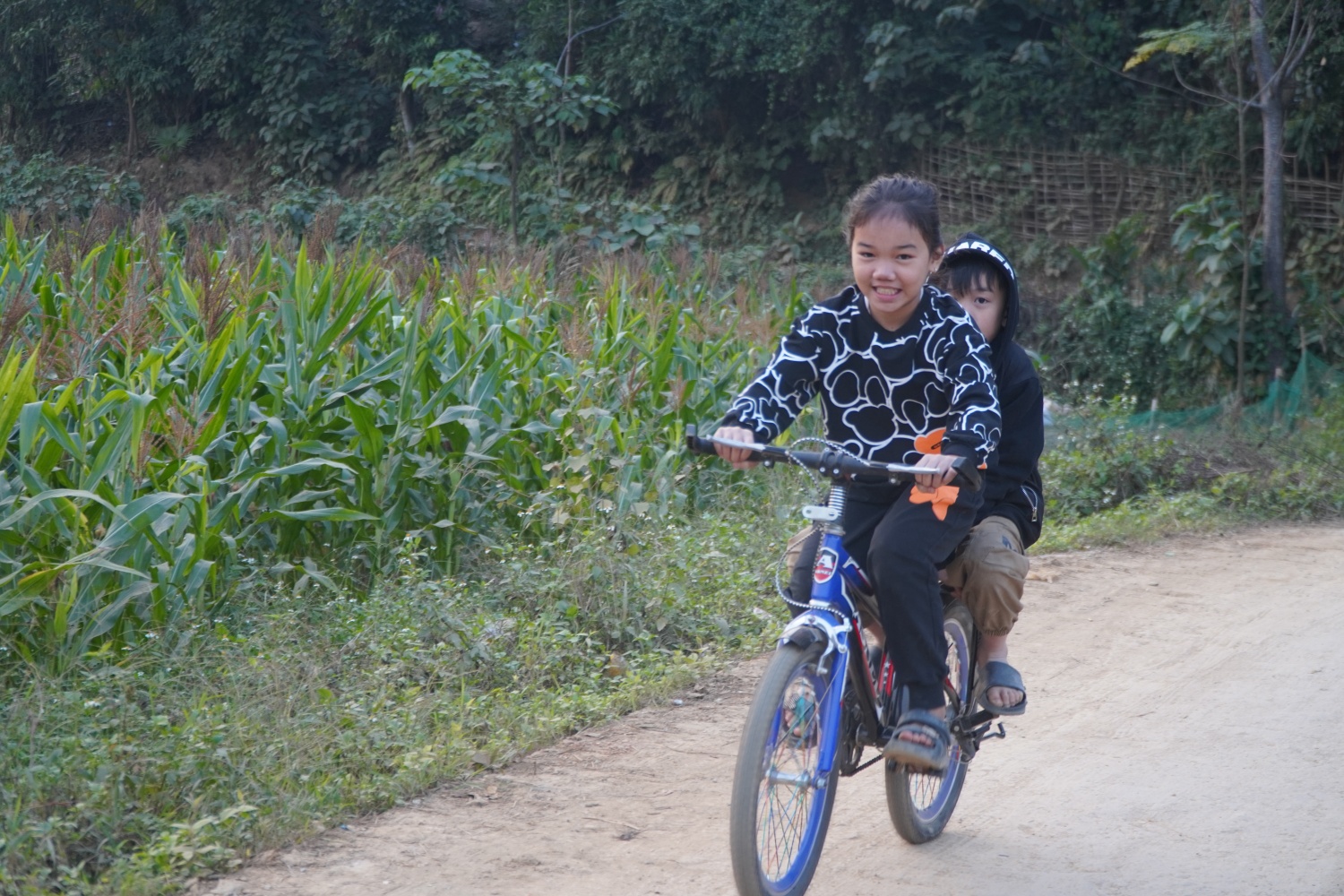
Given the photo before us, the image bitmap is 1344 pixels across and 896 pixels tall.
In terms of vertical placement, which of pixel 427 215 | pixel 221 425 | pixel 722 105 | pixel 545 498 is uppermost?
pixel 722 105

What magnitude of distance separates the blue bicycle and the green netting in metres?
8.68

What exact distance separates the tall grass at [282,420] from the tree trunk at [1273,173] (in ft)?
24.2

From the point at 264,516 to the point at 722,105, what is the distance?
51.6 ft

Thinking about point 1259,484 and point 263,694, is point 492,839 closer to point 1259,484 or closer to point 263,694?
point 263,694

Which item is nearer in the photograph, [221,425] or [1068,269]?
[221,425]

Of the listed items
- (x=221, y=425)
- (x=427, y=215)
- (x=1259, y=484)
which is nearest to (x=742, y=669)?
(x=221, y=425)

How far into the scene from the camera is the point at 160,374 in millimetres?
5352

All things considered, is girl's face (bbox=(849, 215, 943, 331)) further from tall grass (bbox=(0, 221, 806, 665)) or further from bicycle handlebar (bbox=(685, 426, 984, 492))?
tall grass (bbox=(0, 221, 806, 665))

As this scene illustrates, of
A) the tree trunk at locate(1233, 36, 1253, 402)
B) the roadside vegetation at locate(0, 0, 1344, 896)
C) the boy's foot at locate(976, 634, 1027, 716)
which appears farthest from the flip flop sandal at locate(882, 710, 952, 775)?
the tree trunk at locate(1233, 36, 1253, 402)

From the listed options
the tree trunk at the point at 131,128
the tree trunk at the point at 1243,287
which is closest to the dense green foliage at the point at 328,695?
the tree trunk at the point at 1243,287

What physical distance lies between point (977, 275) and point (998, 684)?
121 cm

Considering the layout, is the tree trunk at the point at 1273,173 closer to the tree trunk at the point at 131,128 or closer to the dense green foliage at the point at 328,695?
the dense green foliage at the point at 328,695

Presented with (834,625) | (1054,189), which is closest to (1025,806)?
(834,625)

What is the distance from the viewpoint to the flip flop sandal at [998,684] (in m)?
3.77
